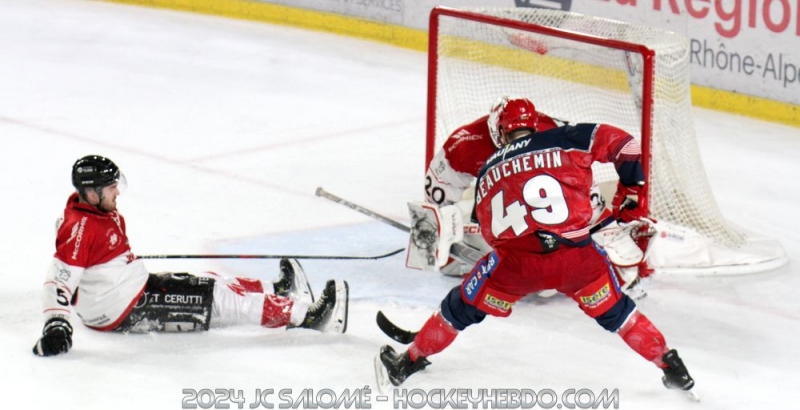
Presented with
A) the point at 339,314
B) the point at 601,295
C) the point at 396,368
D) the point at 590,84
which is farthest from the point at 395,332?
the point at 590,84

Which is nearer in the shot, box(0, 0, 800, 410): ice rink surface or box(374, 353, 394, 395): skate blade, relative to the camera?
box(374, 353, 394, 395): skate blade

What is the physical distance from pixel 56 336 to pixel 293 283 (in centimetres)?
93

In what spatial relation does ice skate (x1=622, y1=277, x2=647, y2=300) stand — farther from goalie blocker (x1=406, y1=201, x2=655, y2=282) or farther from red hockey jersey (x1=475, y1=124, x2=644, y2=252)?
red hockey jersey (x1=475, y1=124, x2=644, y2=252)

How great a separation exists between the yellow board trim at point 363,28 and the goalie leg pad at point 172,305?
432 cm

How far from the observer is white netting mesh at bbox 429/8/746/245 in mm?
5617

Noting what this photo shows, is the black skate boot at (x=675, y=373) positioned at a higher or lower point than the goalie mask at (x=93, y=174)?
lower

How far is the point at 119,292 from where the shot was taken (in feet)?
15.2

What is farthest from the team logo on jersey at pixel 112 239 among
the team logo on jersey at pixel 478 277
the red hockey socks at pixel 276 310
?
the team logo on jersey at pixel 478 277

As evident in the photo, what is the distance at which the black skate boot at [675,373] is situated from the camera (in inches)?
165

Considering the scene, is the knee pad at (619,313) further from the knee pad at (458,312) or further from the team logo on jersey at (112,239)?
the team logo on jersey at (112,239)

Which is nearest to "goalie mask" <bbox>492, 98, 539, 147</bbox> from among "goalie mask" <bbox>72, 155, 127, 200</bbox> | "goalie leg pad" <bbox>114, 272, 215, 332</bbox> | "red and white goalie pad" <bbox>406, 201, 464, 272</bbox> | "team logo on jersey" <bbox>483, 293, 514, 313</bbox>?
"red and white goalie pad" <bbox>406, 201, 464, 272</bbox>

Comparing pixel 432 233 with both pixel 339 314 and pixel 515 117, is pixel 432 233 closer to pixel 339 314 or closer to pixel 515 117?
pixel 339 314

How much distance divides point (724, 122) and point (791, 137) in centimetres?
45

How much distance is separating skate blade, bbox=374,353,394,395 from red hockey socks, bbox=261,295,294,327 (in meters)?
0.47
